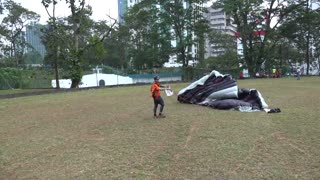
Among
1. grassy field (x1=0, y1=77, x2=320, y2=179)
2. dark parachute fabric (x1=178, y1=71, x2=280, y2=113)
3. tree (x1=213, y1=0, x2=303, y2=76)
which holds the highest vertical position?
tree (x1=213, y1=0, x2=303, y2=76)

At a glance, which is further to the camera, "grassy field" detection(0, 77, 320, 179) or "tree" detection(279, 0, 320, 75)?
"tree" detection(279, 0, 320, 75)

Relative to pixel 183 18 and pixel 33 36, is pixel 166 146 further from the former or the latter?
pixel 33 36

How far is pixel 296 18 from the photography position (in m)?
48.2

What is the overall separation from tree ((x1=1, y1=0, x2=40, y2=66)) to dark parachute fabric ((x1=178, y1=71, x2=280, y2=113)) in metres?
45.5

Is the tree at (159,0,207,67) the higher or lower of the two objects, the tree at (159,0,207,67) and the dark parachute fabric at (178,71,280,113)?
the higher

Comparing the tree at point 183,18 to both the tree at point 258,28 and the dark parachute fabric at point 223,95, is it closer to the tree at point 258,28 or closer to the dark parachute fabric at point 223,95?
the tree at point 258,28

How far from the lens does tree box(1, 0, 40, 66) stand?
56116 millimetres

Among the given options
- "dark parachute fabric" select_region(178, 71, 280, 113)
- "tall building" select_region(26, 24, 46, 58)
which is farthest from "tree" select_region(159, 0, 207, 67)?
"dark parachute fabric" select_region(178, 71, 280, 113)

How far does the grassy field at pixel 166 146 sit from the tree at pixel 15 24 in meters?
48.7

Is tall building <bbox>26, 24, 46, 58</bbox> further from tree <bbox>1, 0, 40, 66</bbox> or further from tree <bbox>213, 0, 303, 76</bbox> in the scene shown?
tree <bbox>213, 0, 303, 76</bbox>

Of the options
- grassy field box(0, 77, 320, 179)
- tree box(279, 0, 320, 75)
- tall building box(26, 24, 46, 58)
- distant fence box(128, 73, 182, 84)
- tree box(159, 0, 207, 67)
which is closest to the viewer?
grassy field box(0, 77, 320, 179)

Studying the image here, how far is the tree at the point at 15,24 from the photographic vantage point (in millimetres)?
56116

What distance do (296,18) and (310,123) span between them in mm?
42102

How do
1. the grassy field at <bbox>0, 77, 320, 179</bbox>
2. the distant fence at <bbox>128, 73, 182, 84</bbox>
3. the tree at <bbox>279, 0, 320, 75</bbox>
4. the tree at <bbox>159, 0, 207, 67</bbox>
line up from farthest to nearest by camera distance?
1. the tree at <bbox>279, 0, 320, 75</bbox>
2. the distant fence at <bbox>128, 73, 182, 84</bbox>
3. the tree at <bbox>159, 0, 207, 67</bbox>
4. the grassy field at <bbox>0, 77, 320, 179</bbox>
